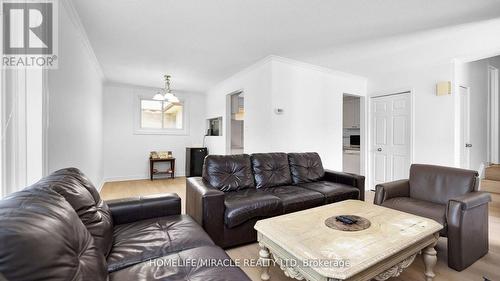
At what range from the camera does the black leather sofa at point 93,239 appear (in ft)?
2.28

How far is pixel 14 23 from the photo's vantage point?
1478mm

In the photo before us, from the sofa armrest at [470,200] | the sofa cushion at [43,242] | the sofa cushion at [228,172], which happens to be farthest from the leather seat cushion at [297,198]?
the sofa cushion at [43,242]

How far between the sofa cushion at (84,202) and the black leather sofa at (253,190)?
85 cm

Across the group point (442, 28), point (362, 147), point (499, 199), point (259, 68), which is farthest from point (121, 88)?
point (499, 199)

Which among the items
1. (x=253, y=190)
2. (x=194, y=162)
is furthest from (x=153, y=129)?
(x=253, y=190)

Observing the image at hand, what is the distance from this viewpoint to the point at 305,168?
10.9 feet

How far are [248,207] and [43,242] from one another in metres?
1.64

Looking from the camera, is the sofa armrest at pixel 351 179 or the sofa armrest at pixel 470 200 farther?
the sofa armrest at pixel 351 179

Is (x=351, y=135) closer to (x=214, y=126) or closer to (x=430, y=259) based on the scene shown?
(x=214, y=126)

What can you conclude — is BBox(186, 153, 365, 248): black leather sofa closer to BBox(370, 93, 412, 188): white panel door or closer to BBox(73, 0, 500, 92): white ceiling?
BBox(73, 0, 500, 92): white ceiling

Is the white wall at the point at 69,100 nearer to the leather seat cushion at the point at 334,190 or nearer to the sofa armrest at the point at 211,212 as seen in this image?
the sofa armrest at the point at 211,212

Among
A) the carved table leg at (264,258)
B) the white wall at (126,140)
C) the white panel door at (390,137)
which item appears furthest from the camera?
the white wall at (126,140)

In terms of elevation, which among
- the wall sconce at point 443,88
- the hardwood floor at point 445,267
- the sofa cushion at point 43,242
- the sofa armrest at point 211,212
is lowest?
the hardwood floor at point 445,267

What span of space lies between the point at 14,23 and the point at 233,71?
3352 millimetres
